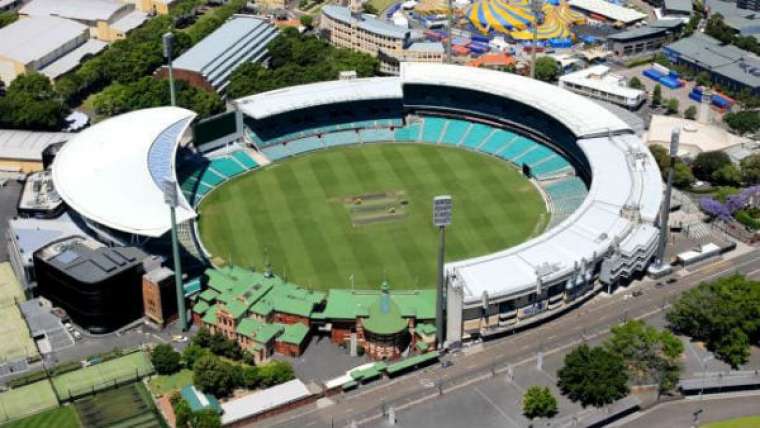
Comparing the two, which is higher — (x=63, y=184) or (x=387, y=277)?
(x=63, y=184)

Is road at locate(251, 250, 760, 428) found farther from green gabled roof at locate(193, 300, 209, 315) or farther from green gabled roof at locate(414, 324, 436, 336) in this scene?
green gabled roof at locate(193, 300, 209, 315)

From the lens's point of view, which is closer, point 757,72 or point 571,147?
point 571,147

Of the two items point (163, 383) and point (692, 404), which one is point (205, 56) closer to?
point (163, 383)

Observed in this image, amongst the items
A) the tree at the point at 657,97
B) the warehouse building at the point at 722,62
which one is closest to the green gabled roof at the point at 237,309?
the tree at the point at 657,97

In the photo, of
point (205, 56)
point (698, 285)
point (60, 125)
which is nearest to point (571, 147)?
point (698, 285)

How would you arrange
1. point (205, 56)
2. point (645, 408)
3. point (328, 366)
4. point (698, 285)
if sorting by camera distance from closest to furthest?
point (645, 408) → point (328, 366) → point (698, 285) → point (205, 56)

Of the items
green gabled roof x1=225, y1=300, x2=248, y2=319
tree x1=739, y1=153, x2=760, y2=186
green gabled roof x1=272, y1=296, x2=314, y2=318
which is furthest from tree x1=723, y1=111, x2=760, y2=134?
green gabled roof x1=225, y1=300, x2=248, y2=319

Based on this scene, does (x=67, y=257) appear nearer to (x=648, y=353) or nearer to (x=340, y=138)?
(x=340, y=138)

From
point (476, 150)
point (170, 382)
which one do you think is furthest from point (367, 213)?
point (170, 382)
